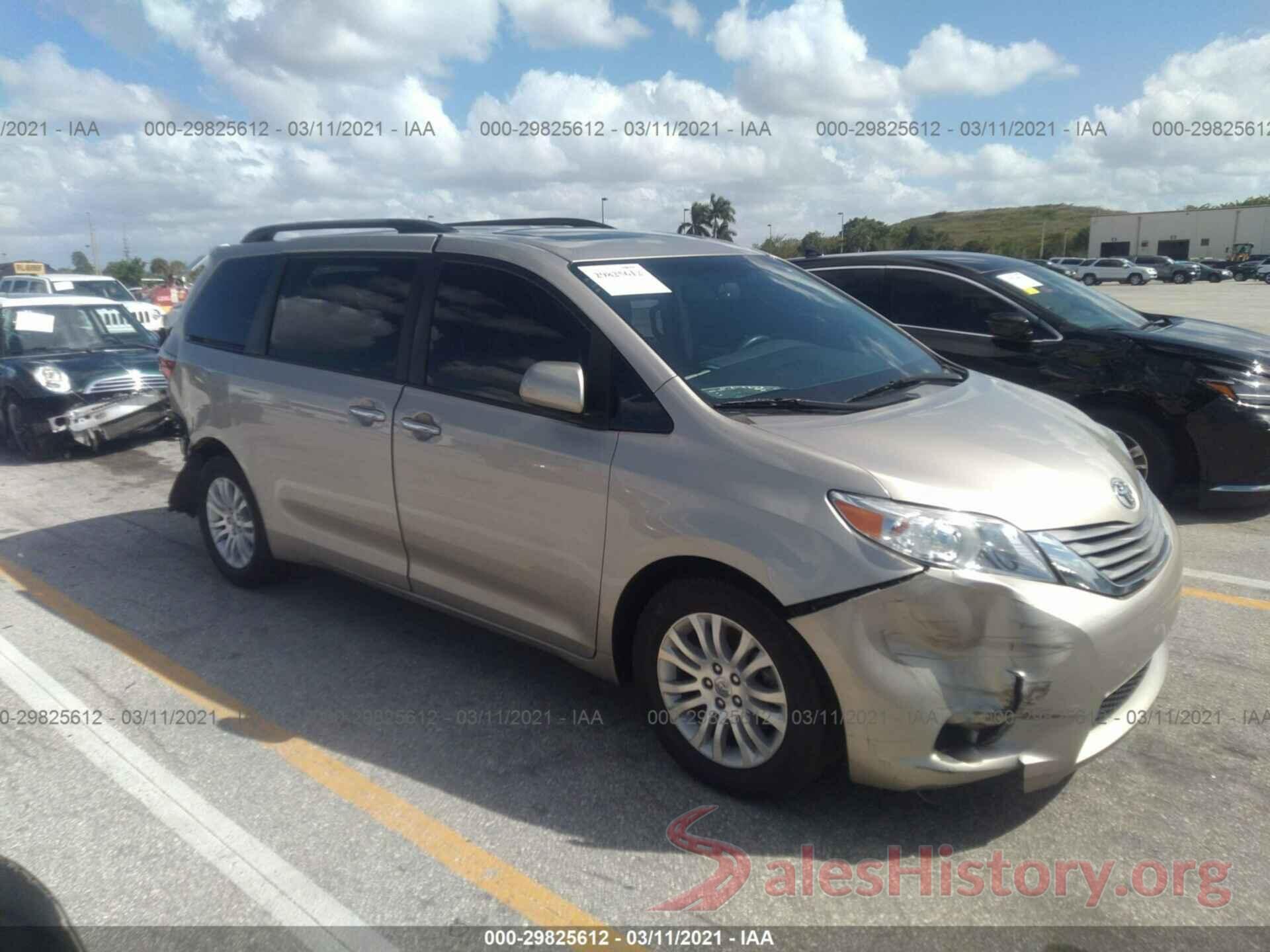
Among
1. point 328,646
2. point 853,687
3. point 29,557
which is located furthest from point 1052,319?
point 29,557

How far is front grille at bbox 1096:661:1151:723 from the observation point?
293cm

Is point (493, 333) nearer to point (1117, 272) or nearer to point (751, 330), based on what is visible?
point (751, 330)

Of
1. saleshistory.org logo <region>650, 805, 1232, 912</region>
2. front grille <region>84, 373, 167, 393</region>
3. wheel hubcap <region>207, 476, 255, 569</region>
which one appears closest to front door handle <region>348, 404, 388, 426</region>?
wheel hubcap <region>207, 476, 255, 569</region>

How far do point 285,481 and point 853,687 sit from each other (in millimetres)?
3166

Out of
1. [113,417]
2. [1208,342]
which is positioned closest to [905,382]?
[1208,342]

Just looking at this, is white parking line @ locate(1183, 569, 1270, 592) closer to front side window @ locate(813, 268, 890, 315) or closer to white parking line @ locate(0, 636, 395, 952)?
front side window @ locate(813, 268, 890, 315)

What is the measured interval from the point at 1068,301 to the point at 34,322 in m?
10.3

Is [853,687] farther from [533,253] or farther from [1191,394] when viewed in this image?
[1191,394]

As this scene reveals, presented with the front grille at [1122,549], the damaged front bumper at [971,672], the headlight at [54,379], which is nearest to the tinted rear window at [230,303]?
the damaged front bumper at [971,672]

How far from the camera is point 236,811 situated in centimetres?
328

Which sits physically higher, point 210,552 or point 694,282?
point 694,282

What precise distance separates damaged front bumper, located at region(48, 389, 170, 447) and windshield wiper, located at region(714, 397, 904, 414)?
7.94m

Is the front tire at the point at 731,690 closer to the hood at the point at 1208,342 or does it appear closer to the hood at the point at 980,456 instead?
the hood at the point at 980,456

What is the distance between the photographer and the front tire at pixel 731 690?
2.95 metres
